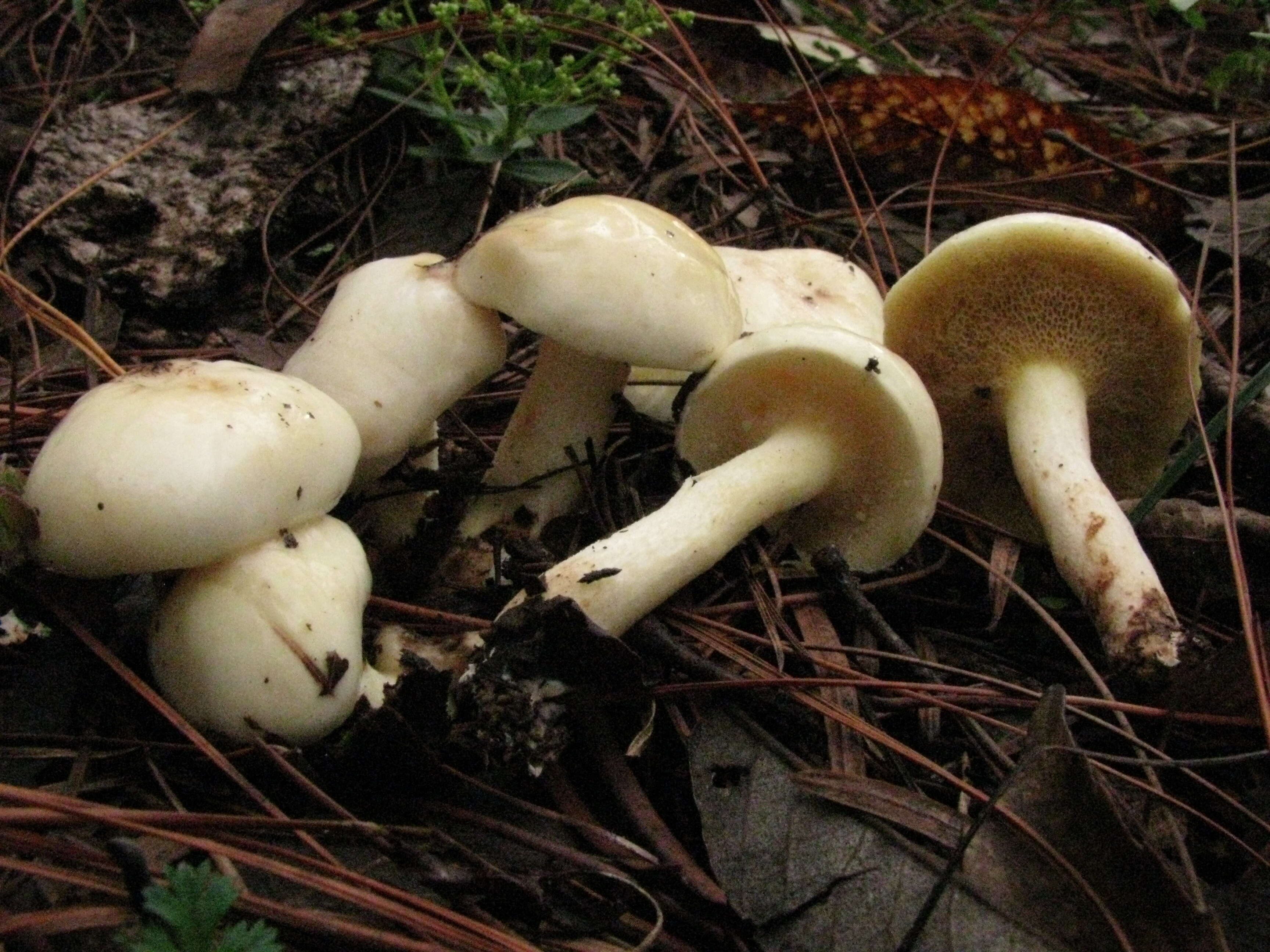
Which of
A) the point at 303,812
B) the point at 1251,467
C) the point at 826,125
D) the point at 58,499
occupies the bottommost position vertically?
the point at 1251,467

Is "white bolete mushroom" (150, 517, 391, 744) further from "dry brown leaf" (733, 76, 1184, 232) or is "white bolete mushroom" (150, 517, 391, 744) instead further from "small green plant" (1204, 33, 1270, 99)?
"small green plant" (1204, 33, 1270, 99)

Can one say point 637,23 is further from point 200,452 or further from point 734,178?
point 200,452

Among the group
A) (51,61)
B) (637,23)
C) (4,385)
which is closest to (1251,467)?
(637,23)

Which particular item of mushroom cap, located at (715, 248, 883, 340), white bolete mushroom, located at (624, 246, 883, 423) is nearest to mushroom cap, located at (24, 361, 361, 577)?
white bolete mushroom, located at (624, 246, 883, 423)

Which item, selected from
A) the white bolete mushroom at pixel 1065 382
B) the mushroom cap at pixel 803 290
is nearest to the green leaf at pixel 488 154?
the mushroom cap at pixel 803 290

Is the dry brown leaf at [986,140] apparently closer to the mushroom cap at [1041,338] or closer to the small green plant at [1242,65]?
the small green plant at [1242,65]
